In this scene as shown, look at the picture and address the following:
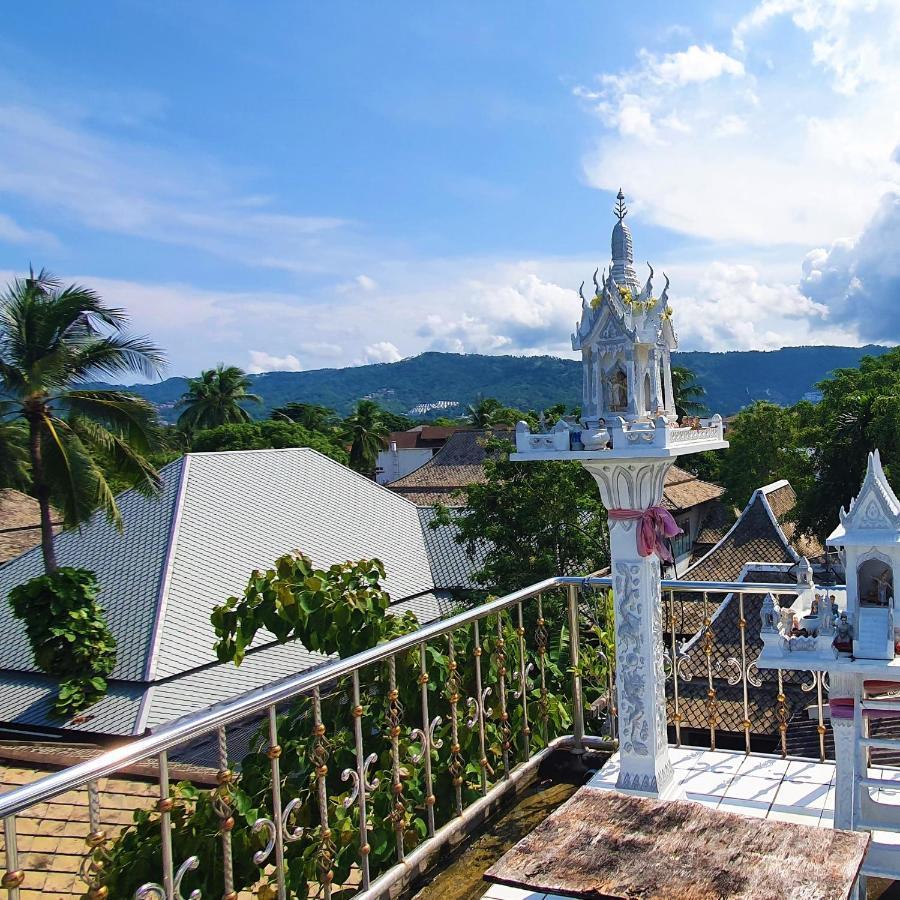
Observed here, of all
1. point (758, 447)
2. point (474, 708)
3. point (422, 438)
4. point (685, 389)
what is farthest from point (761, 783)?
point (422, 438)

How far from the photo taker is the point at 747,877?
2039 millimetres

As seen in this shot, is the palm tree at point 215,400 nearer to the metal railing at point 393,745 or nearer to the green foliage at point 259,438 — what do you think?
the green foliage at point 259,438

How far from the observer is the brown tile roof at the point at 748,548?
59.6 ft

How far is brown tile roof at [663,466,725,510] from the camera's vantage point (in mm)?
29922

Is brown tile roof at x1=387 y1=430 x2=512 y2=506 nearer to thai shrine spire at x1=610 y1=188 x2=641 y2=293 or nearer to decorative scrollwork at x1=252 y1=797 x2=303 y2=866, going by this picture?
thai shrine spire at x1=610 y1=188 x2=641 y2=293

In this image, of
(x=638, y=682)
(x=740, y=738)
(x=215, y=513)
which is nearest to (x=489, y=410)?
(x=215, y=513)

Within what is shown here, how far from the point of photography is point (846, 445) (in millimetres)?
20297

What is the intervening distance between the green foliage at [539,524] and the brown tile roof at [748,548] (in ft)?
10.8

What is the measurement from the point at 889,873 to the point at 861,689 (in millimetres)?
649

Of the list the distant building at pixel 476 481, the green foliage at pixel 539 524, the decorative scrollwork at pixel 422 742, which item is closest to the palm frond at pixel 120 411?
the green foliage at pixel 539 524

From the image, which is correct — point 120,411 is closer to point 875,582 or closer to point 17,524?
point 17,524

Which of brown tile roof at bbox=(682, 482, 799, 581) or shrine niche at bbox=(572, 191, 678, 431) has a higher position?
shrine niche at bbox=(572, 191, 678, 431)

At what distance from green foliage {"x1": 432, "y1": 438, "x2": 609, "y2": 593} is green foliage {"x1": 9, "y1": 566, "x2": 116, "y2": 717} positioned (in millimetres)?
7314

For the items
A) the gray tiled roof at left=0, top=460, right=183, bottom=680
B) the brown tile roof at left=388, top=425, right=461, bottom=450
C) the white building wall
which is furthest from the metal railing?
the brown tile roof at left=388, top=425, right=461, bottom=450
